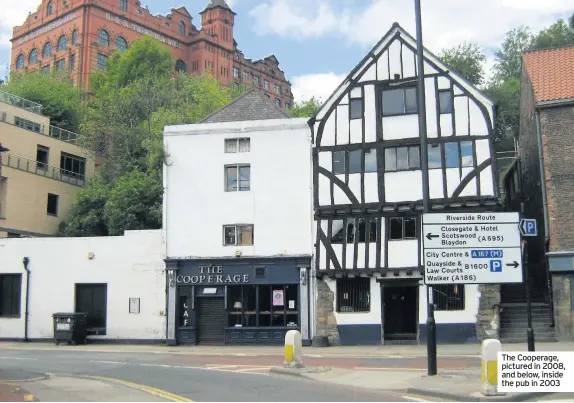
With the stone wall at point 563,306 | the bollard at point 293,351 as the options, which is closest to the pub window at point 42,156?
the bollard at point 293,351

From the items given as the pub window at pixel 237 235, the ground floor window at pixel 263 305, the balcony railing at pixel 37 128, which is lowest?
the ground floor window at pixel 263 305

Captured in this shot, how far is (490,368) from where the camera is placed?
40.2 feet

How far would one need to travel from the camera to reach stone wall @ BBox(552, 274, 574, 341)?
958 inches


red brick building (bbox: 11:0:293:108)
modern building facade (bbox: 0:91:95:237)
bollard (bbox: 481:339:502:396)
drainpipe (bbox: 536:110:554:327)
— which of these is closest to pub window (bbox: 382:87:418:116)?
drainpipe (bbox: 536:110:554:327)

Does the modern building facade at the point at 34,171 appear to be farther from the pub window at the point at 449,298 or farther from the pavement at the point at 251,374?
Result: the pub window at the point at 449,298

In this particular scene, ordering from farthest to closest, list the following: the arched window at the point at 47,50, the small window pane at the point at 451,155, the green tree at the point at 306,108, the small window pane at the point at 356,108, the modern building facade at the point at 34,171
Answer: the arched window at the point at 47,50 < the green tree at the point at 306,108 < the modern building facade at the point at 34,171 < the small window pane at the point at 356,108 < the small window pane at the point at 451,155

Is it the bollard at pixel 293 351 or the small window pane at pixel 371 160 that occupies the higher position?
the small window pane at pixel 371 160

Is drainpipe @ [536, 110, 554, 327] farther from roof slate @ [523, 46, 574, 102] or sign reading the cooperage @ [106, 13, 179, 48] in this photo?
sign reading the cooperage @ [106, 13, 179, 48]

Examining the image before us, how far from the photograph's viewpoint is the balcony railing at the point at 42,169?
42406mm

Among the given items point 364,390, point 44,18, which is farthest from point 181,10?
point 364,390

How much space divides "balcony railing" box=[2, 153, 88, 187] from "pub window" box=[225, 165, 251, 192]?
1886 centimetres

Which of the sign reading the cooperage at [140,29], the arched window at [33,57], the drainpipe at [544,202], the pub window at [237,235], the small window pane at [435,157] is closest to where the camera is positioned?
the drainpipe at [544,202]

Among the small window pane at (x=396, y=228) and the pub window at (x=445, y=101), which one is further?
the pub window at (x=445, y=101)

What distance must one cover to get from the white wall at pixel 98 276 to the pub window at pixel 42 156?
13.6 meters
